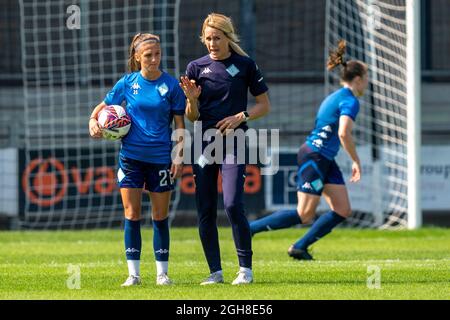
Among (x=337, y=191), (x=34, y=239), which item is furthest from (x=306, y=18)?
(x=337, y=191)

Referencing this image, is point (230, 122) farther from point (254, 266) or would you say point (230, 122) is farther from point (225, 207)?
point (254, 266)

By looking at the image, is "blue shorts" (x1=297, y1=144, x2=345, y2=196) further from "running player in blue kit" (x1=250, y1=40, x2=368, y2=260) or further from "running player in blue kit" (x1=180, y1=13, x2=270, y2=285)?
"running player in blue kit" (x1=180, y1=13, x2=270, y2=285)

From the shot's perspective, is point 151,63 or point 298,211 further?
point 298,211

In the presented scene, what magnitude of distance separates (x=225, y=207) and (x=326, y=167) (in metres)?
3.40

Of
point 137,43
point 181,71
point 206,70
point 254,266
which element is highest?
point 137,43

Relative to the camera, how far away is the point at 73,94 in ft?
67.8

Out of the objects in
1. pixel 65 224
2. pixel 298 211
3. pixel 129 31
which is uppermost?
pixel 129 31

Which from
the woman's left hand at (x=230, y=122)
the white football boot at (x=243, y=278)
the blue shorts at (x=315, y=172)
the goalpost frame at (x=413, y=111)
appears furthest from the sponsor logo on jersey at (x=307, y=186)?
the goalpost frame at (x=413, y=111)

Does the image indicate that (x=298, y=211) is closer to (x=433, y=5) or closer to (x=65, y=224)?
(x=65, y=224)

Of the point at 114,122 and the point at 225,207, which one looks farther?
the point at 225,207

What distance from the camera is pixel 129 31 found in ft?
71.2

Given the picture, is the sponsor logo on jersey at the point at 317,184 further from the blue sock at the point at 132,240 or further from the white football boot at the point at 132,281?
the white football boot at the point at 132,281

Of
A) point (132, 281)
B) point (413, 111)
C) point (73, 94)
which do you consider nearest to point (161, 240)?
point (132, 281)

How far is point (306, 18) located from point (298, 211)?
10449 millimetres
